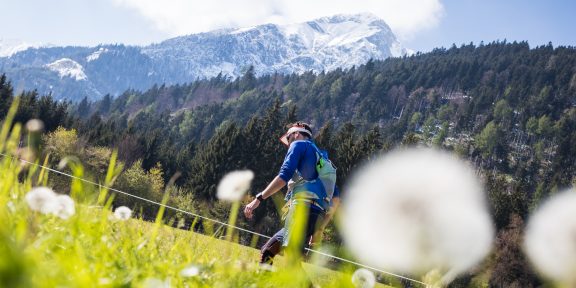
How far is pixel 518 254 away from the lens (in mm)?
64062

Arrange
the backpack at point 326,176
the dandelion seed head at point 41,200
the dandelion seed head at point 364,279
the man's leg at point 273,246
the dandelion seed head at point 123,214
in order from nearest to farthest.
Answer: the dandelion seed head at point 41,200
the dandelion seed head at point 364,279
the dandelion seed head at point 123,214
the man's leg at point 273,246
the backpack at point 326,176

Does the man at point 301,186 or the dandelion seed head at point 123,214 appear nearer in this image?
the dandelion seed head at point 123,214

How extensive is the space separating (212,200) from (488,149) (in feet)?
431

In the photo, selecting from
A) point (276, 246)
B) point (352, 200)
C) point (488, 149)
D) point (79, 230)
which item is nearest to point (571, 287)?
point (79, 230)

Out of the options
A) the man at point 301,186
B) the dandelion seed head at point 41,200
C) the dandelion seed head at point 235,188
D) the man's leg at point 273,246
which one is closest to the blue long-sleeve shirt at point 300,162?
the man at point 301,186

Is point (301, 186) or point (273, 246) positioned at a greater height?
point (301, 186)

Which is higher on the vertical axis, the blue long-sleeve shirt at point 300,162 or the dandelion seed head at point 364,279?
the blue long-sleeve shirt at point 300,162

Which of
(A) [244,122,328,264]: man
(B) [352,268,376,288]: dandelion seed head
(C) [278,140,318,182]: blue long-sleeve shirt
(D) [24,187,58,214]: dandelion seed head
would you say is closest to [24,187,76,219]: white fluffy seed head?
(D) [24,187,58,214]: dandelion seed head

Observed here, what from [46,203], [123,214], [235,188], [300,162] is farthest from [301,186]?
[46,203]

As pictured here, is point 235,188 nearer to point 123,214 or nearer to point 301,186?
point 123,214

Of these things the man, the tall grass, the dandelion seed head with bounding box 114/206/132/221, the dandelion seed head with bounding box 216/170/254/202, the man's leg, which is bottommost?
the tall grass

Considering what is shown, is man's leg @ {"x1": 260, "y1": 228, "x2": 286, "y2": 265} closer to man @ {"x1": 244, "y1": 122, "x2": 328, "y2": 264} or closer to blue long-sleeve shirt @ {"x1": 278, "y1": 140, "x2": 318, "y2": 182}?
man @ {"x1": 244, "y1": 122, "x2": 328, "y2": 264}

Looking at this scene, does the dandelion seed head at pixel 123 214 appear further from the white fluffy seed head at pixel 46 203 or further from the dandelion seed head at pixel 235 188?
the dandelion seed head at pixel 235 188

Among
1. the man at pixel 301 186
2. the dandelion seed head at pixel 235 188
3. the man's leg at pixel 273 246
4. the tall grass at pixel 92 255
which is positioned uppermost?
the man at pixel 301 186
